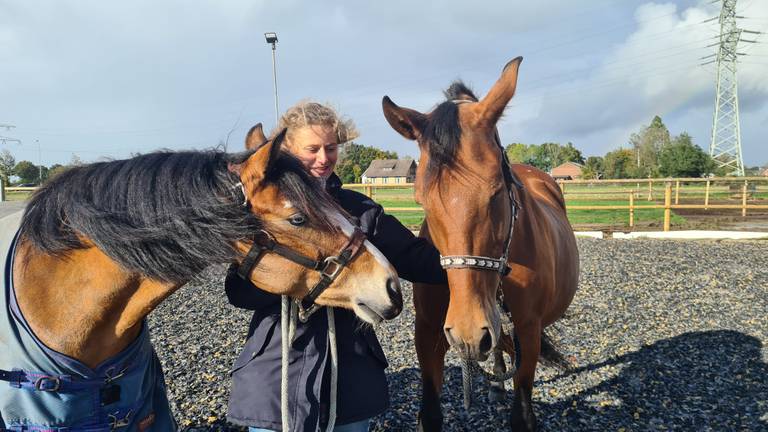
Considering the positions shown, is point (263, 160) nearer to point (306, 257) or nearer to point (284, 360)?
point (306, 257)

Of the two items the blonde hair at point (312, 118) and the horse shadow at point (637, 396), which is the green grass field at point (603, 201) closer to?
the horse shadow at point (637, 396)

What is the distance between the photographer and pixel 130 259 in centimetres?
161

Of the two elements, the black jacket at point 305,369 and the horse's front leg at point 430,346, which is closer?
the black jacket at point 305,369

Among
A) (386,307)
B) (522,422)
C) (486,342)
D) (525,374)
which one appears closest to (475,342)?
(486,342)

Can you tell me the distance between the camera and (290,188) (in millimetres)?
1702

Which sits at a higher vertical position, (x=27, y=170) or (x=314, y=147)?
(x=27, y=170)

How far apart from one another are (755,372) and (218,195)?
557 cm

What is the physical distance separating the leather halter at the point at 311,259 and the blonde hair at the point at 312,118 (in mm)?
723

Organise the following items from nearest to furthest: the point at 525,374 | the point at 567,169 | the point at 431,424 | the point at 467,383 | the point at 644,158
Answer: the point at 467,383, the point at 525,374, the point at 431,424, the point at 644,158, the point at 567,169

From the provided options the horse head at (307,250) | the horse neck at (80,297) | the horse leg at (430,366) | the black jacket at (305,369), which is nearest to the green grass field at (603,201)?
the horse leg at (430,366)

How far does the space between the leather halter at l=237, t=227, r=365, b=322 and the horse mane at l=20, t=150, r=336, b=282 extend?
0.06m

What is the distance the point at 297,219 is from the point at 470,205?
74 cm

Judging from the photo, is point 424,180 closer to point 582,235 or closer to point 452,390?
point 452,390

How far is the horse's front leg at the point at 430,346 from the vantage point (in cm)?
276
